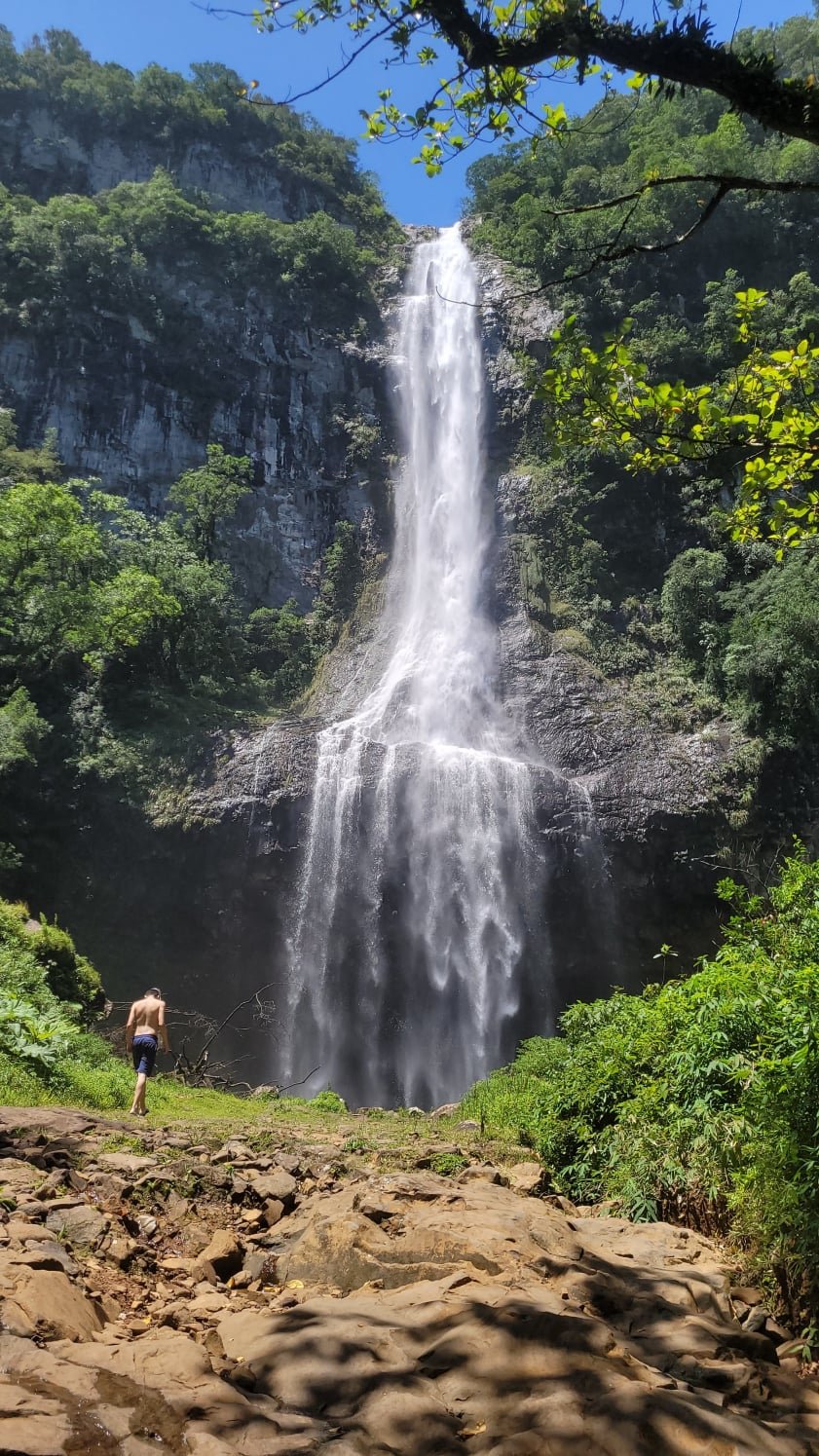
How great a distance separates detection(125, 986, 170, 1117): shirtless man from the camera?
7191mm

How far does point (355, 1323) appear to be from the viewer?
2521 mm

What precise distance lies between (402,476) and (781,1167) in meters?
27.8

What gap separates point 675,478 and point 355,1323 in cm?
2666

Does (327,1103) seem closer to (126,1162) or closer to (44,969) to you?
(44,969)

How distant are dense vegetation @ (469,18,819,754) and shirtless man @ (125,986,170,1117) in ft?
45.9

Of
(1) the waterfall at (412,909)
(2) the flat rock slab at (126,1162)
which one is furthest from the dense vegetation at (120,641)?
(2) the flat rock slab at (126,1162)

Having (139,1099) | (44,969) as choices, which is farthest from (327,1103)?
(139,1099)

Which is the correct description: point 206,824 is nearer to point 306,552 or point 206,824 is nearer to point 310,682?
point 310,682

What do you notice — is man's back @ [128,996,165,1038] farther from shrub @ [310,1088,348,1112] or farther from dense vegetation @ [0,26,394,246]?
dense vegetation @ [0,26,394,246]

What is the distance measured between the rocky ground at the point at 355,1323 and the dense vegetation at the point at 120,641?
562 inches

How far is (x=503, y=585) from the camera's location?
25.4 metres

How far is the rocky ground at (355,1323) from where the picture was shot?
193 cm

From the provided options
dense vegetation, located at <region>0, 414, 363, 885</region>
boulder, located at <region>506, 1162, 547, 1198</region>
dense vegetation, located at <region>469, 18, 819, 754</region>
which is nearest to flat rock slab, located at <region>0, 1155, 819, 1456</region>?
boulder, located at <region>506, 1162, 547, 1198</region>

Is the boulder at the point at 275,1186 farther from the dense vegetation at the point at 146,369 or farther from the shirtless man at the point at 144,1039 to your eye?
the dense vegetation at the point at 146,369
